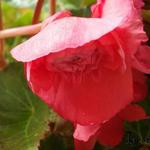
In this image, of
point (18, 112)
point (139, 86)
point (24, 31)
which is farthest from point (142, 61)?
point (18, 112)

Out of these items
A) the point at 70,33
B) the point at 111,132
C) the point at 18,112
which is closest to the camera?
the point at 70,33

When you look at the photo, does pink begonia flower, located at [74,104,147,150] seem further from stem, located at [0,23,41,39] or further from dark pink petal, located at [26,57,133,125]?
stem, located at [0,23,41,39]

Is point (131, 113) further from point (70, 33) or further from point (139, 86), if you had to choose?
point (70, 33)

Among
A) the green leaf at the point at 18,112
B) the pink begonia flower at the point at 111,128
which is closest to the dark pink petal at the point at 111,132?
the pink begonia flower at the point at 111,128

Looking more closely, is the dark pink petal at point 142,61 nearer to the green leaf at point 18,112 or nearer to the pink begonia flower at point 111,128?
the pink begonia flower at point 111,128

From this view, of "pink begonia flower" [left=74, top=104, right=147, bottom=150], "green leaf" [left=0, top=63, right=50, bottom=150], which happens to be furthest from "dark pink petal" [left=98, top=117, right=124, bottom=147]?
"green leaf" [left=0, top=63, right=50, bottom=150]

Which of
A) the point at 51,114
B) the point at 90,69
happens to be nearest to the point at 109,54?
the point at 90,69
